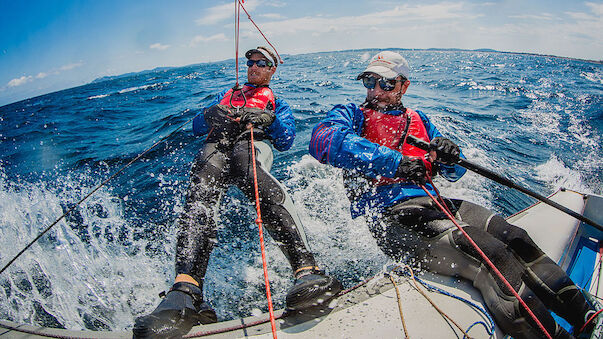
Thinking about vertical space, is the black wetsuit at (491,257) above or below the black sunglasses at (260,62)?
below

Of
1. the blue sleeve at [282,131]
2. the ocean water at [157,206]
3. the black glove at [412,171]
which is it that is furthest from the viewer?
the blue sleeve at [282,131]

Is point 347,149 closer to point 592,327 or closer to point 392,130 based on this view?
point 392,130

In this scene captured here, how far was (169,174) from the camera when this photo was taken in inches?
175

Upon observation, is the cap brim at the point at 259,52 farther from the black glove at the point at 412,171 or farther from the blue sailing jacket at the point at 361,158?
the black glove at the point at 412,171

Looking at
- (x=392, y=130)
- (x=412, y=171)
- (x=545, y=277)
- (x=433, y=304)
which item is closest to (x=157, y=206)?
(x=392, y=130)

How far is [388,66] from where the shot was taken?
255 cm

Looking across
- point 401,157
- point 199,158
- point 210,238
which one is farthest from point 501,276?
point 199,158

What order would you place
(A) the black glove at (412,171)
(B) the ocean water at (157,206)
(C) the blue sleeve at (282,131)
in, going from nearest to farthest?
(A) the black glove at (412,171) < (B) the ocean water at (157,206) < (C) the blue sleeve at (282,131)

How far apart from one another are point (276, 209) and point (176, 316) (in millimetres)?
969

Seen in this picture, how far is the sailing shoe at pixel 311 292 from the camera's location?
5.37 feet

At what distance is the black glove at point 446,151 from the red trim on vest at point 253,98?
203 centimetres

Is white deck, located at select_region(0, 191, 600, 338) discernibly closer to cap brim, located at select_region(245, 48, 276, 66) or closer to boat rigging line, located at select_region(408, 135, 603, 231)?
boat rigging line, located at select_region(408, 135, 603, 231)

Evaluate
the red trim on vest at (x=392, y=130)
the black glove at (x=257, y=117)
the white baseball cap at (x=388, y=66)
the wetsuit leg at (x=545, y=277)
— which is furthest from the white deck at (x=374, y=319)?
the black glove at (x=257, y=117)

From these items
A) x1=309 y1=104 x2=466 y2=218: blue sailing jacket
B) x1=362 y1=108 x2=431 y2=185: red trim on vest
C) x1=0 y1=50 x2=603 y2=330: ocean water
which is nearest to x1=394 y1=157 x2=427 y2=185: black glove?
x1=309 y1=104 x2=466 y2=218: blue sailing jacket
